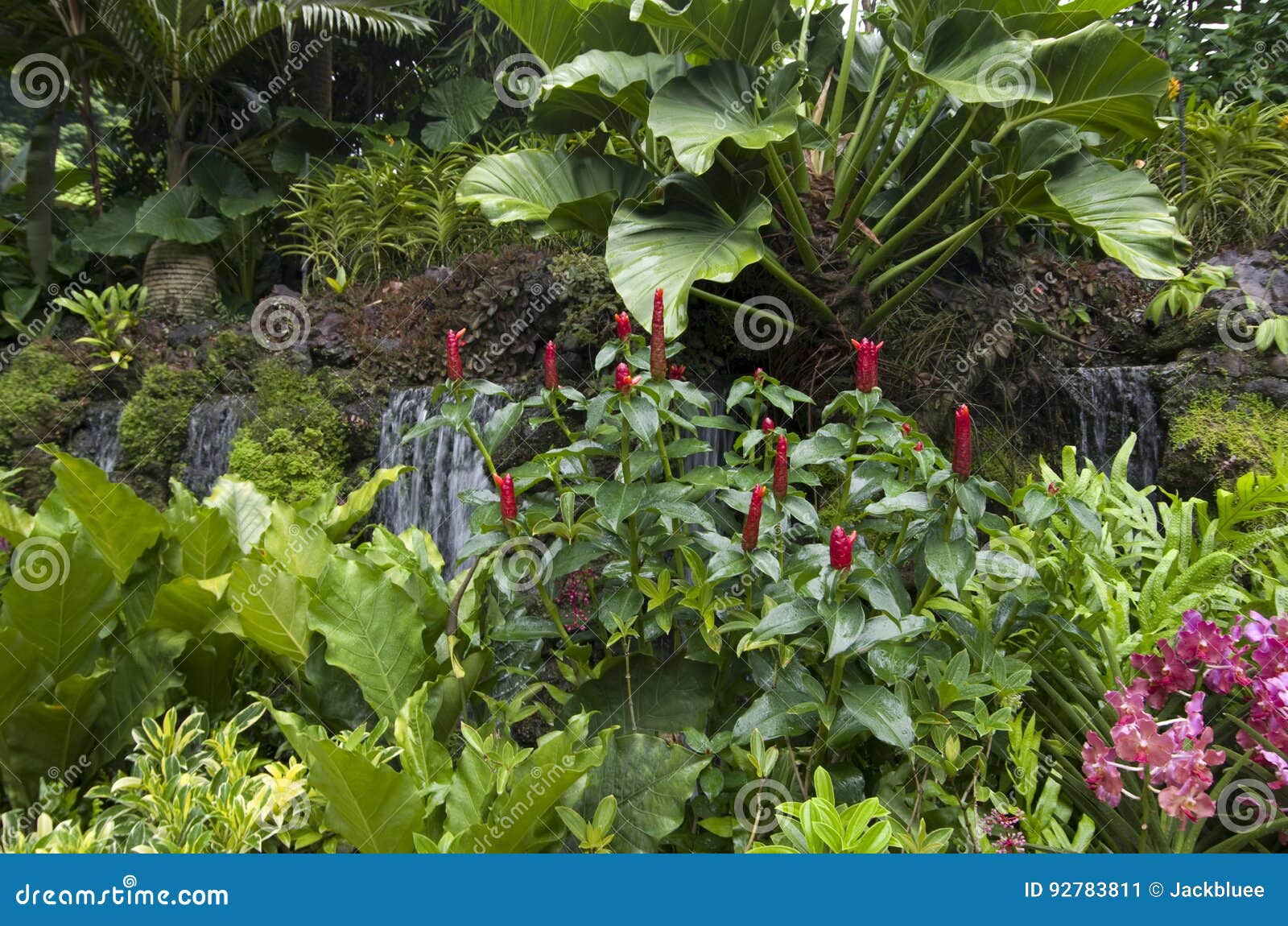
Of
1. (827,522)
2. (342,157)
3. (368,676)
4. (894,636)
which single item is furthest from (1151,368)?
(342,157)

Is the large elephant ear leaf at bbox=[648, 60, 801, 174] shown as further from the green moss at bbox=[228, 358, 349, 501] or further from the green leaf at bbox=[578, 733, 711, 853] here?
the green moss at bbox=[228, 358, 349, 501]

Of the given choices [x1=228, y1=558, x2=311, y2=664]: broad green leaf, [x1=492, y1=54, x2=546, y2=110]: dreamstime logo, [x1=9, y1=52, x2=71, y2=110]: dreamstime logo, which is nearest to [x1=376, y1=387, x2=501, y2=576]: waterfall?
[x1=228, y1=558, x2=311, y2=664]: broad green leaf

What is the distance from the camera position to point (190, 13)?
6070 mm

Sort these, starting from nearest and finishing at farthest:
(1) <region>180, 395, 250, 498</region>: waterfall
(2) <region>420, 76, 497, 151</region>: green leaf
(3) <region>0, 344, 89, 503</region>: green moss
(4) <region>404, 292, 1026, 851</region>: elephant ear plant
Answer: (4) <region>404, 292, 1026, 851</region>: elephant ear plant
(1) <region>180, 395, 250, 498</region>: waterfall
(3) <region>0, 344, 89, 503</region>: green moss
(2) <region>420, 76, 497, 151</region>: green leaf

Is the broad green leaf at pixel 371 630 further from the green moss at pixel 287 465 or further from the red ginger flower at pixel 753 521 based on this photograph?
the green moss at pixel 287 465

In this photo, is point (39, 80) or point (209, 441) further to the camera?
point (39, 80)

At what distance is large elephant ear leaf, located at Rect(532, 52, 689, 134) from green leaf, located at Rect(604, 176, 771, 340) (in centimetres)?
40

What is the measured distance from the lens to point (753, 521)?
1332 millimetres

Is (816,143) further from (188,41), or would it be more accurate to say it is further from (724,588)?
(188,41)

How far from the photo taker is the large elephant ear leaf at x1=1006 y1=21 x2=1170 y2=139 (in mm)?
3115
